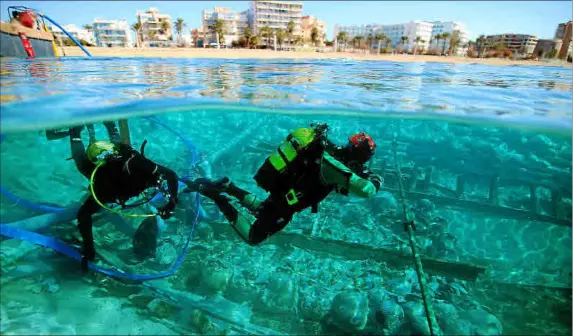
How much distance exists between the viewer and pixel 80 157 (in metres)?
5.09

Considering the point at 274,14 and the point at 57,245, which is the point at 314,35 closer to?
the point at 274,14

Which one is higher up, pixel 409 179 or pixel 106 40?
pixel 106 40

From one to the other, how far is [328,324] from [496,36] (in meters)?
172

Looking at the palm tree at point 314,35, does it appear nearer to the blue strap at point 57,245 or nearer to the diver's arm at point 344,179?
the diver's arm at point 344,179

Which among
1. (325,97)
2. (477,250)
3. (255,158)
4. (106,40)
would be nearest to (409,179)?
(477,250)

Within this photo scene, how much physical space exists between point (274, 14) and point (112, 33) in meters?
79.0

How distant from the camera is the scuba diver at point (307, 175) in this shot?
13.8 ft

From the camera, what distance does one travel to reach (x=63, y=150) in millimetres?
15445

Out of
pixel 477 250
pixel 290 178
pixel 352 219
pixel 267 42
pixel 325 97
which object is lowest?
pixel 477 250

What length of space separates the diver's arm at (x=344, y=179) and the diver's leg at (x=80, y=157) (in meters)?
3.77

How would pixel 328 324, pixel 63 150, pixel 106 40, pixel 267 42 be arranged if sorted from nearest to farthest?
pixel 328 324, pixel 63 150, pixel 267 42, pixel 106 40

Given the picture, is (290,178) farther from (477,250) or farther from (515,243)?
(515,243)

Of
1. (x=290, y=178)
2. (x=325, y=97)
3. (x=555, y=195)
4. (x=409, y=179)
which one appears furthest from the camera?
(x=409, y=179)

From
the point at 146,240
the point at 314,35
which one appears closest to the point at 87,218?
the point at 146,240
